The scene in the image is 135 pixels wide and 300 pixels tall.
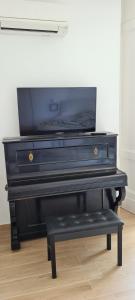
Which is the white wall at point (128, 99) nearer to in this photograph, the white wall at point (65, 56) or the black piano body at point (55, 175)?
the white wall at point (65, 56)

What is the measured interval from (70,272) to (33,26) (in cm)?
240

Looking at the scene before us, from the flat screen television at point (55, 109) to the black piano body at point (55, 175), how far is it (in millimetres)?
111

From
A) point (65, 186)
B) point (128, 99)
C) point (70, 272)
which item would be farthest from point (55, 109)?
point (70, 272)

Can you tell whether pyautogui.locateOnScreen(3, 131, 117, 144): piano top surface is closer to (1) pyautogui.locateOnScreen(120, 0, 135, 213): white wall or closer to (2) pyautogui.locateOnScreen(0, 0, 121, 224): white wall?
(2) pyautogui.locateOnScreen(0, 0, 121, 224): white wall

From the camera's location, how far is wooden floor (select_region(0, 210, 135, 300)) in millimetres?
2023

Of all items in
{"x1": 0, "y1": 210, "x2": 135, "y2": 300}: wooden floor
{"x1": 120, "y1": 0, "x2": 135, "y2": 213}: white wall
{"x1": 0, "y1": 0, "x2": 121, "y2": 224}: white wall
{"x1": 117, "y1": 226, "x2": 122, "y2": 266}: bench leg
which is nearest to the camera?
{"x1": 0, "y1": 210, "x2": 135, "y2": 300}: wooden floor

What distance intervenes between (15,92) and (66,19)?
3.27 feet

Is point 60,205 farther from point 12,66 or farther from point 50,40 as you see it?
point 50,40

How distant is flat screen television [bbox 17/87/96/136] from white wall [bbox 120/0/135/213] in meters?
0.66

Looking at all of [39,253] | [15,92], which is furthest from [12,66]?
[39,253]

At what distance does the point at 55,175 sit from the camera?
8.63 feet

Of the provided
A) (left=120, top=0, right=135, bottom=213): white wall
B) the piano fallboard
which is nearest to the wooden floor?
the piano fallboard

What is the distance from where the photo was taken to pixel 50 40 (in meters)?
2.91

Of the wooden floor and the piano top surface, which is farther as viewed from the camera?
the piano top surface
